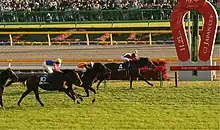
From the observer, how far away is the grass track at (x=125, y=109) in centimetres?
1172

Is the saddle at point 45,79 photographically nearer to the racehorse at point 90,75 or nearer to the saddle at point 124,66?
the racehorse at point 90,75

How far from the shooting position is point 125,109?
42.5 feet

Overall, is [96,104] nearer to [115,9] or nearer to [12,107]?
[12,107]

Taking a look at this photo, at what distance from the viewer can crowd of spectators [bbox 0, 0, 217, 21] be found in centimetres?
3033

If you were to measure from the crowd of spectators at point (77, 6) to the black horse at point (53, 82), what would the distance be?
16.0 m

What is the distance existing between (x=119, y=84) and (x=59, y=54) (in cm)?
602

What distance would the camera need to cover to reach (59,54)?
71.1 feet

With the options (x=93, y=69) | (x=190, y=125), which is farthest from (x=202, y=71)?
(x=190, y=125)

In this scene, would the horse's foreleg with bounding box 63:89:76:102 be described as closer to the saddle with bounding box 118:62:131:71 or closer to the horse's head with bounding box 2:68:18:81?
the horse's head with bounding box 2:68:18:81

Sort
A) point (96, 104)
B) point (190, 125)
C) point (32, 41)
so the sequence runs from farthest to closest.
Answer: point (32, 41) → point (96, 104) → point (190, 125)

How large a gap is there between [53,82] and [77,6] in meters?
19.2

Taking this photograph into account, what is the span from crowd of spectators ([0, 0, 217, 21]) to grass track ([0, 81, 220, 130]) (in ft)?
Result: 48.5

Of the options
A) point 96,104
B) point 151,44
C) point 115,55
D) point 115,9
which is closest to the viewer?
point 96,104

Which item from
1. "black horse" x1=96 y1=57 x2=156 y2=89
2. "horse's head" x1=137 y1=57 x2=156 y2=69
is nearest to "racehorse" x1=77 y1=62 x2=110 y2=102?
"black horse" x1=96 y1=57 x2=156 y2=89
